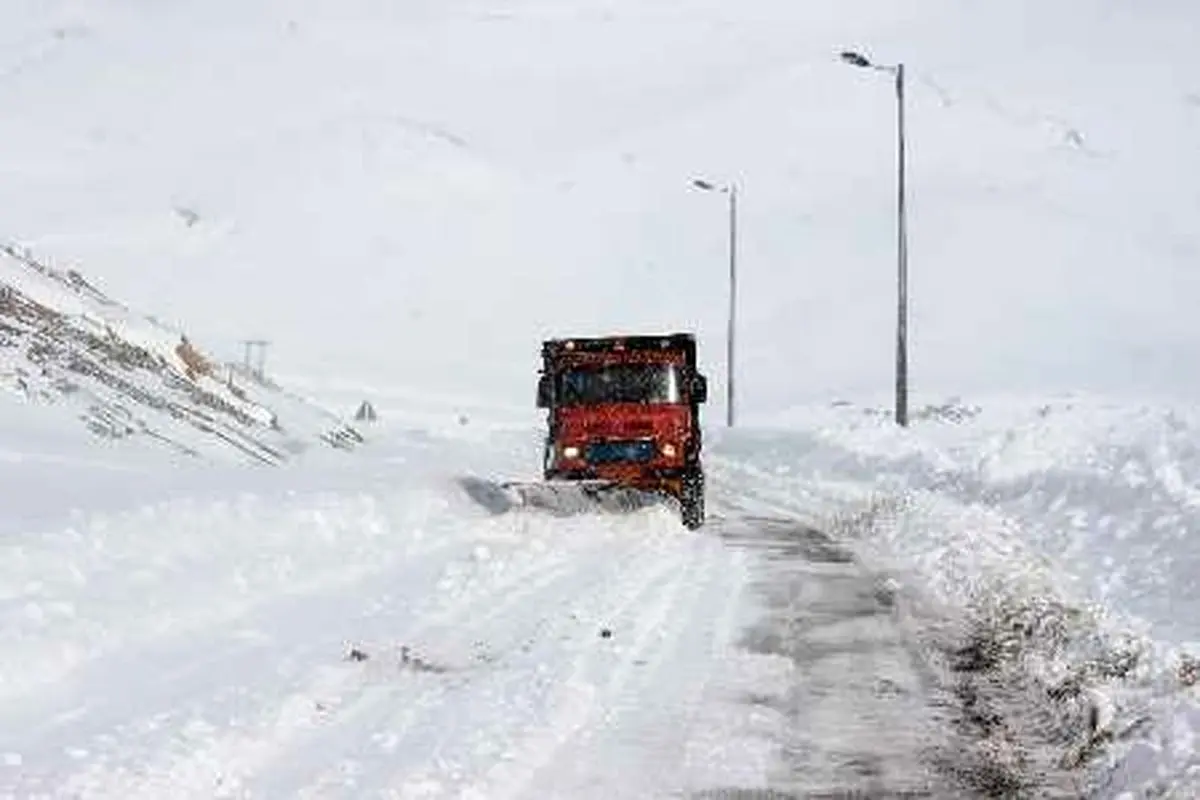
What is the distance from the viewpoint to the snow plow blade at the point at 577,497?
19.9 meters

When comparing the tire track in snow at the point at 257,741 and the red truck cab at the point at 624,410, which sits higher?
the red truck cab at the point at 624,410

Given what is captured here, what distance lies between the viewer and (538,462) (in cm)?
3831

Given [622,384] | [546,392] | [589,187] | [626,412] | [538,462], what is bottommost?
[538,462]

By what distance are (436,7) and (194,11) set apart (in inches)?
862

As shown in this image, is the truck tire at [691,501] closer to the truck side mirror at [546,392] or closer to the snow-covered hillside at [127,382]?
the truck side mirror at [546,392]

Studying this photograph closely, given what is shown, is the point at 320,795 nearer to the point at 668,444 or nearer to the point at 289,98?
the point at 668,444

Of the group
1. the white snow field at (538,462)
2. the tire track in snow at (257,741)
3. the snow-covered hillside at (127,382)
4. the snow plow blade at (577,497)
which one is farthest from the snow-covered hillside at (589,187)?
the tire track in snow at (257,741)

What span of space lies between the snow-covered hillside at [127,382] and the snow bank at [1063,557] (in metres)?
9.18

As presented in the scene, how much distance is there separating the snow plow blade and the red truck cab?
74cm

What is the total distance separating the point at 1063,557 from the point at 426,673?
27.1 ft

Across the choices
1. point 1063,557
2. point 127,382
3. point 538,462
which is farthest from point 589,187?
point 1063,557

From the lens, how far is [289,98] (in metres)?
→ 124

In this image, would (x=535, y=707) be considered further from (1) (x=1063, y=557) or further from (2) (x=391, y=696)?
(1) (x=1063, y=557)

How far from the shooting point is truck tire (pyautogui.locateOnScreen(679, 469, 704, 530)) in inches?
813
